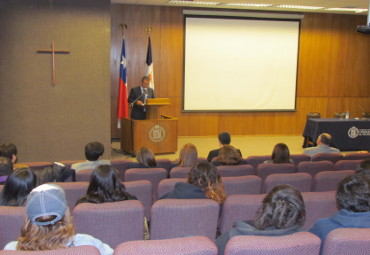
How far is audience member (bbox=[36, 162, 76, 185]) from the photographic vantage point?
3.75m

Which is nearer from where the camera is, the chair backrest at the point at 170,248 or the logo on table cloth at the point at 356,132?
the chair backrest at the point at 170,248

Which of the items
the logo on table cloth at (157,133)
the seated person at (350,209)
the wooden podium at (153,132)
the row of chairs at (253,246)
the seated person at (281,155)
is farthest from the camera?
the logo on table cloth at (157,133)

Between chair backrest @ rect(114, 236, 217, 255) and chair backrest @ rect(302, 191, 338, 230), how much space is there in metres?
1.51

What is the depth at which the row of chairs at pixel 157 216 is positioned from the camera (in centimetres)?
258

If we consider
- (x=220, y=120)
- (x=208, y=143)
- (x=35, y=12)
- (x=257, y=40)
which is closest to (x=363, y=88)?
(x=257, y=40)

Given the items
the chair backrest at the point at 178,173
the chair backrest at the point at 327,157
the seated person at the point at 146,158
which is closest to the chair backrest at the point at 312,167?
the chair backrest at the point at 327,157

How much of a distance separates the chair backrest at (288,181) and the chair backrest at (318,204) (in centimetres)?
59

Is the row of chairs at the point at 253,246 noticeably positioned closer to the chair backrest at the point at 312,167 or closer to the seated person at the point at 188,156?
the seated person at the point at 188,156

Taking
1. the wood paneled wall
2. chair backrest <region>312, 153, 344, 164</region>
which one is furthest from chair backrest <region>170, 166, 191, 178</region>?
the wood paneled wall

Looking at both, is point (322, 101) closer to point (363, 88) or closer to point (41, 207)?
point (363, 88)

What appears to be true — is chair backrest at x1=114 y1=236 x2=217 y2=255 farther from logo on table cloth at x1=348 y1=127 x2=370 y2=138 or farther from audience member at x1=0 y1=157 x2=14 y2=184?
logo on table cloth at x1=348 y1=127 x2=370 y2=138

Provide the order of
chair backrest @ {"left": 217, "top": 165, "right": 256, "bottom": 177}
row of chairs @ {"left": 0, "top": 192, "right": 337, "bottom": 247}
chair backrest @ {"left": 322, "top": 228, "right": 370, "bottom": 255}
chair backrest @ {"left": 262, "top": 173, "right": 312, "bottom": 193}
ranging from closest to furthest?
chair backrest @ {"left": 322, "top": 228, "right": 370, "bottom": 255} → row of chairs @ {"left": 0, "top": 192, "right": 337, "bottom": 247} → chair backrest @ {"left": 262, "top": 173, "right": 312, "bottom": 193} → chair backrest @ {"left": 217, "top": 165, "right": 256, "bottom": 177}

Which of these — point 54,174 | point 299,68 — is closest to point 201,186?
point 54,174

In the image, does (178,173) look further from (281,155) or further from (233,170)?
(281,155)
